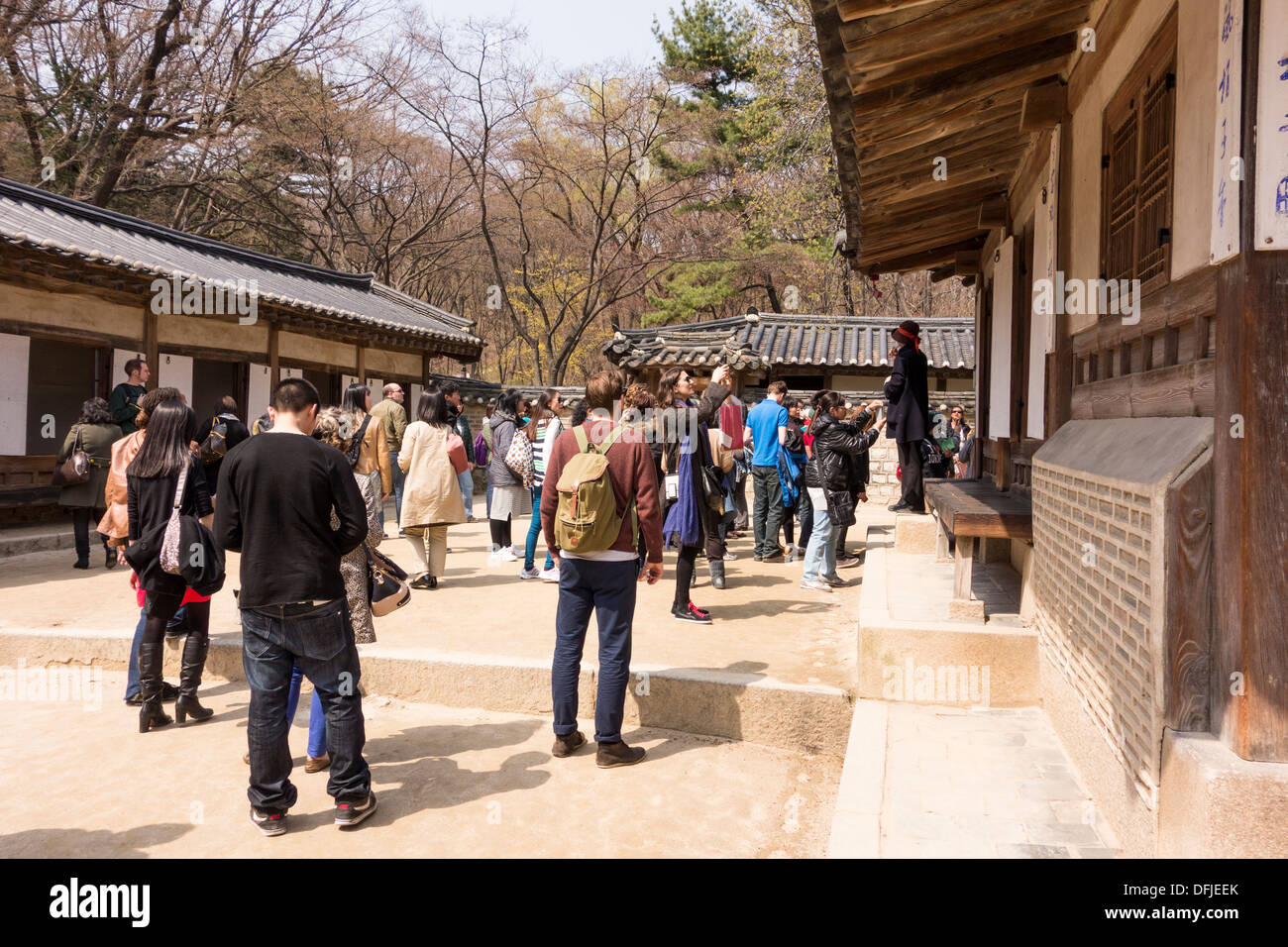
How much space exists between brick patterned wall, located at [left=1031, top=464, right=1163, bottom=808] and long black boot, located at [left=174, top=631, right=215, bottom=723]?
472 cm

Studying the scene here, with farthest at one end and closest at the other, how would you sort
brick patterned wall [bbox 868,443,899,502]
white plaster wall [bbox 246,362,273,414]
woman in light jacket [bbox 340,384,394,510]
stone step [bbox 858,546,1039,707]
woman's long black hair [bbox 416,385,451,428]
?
brick patterned wall [bbox 868,443,899,502]
white plaster wall [bbox 246,362,273,414]
woman's long black hair [bbox 416,385,451,428]
woman in light jacket [bbox 340,384,394,510]
stone step [bbox 858,546,1039,707]

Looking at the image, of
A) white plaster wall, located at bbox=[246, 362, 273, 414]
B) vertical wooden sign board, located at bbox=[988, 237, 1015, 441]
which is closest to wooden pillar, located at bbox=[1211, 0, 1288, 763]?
vertical wooden sign board, located at bbox=[988, 237, 1015, 441]

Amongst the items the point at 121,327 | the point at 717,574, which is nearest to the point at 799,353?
the point at 717,574

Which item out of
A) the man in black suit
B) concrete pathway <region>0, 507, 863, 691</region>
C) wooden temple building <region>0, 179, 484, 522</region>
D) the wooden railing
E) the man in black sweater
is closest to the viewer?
the wooden railing

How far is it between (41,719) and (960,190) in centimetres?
748

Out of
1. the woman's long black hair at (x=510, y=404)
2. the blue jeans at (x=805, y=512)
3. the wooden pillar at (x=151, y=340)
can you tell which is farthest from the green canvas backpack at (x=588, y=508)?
the wooden pillar at (x=151, y=340)

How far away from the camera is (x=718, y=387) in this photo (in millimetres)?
7859

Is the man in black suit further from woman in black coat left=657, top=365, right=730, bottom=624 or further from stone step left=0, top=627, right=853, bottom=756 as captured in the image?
stone step left=0, top=627, right=853, bottom=756

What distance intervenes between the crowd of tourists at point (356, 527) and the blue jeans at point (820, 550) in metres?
0.02

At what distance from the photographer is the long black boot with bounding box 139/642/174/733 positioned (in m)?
5.06

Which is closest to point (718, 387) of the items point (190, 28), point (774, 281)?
point (190, 28)

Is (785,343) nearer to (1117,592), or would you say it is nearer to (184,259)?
(184,259)

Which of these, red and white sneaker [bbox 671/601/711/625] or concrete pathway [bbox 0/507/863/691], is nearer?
→ concrete pathway [bbox 0/507/863/691]

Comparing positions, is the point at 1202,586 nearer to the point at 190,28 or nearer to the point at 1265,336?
the point at 1265,336
